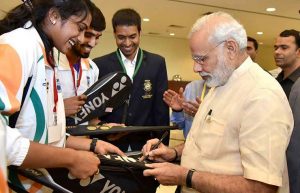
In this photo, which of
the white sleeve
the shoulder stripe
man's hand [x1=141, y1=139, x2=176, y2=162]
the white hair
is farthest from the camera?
man's hand [x1=141, y1=139, x2=176, y2=162]

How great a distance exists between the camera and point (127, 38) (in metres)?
2.31

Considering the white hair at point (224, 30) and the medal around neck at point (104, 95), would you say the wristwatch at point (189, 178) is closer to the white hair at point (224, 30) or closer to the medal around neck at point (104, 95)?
the white hair at point (224, 30)

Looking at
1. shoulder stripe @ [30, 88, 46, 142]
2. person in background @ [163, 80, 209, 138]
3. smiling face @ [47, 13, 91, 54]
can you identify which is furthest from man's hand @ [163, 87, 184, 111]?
shoulder stripe @ [30, 88, 46, 142]

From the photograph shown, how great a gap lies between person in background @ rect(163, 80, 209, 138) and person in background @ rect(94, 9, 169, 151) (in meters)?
0.14

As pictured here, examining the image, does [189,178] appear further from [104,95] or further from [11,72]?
[104,95]

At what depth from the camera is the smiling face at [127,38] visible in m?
2.30

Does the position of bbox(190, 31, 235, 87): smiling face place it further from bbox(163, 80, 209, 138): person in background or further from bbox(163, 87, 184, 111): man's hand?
bbox(163, 87, 184, 111): man's hand

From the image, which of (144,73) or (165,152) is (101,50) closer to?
(144,73)

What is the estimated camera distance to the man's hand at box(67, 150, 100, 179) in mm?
1100

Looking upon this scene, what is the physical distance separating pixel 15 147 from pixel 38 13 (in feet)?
1.70

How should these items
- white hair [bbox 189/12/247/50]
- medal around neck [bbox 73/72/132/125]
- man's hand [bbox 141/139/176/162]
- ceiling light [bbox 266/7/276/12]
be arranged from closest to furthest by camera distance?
white hair [bbox 189/12/247/50] < man's hand [bbox 141/139/176/162] < medal around neck [bbox 73/72/132/125] < ceiling light [bbox 266/7/276/12]

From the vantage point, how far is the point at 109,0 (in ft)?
19.7

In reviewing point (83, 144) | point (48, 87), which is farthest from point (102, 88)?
point (48, 87)

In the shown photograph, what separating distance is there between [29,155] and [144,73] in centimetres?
147
